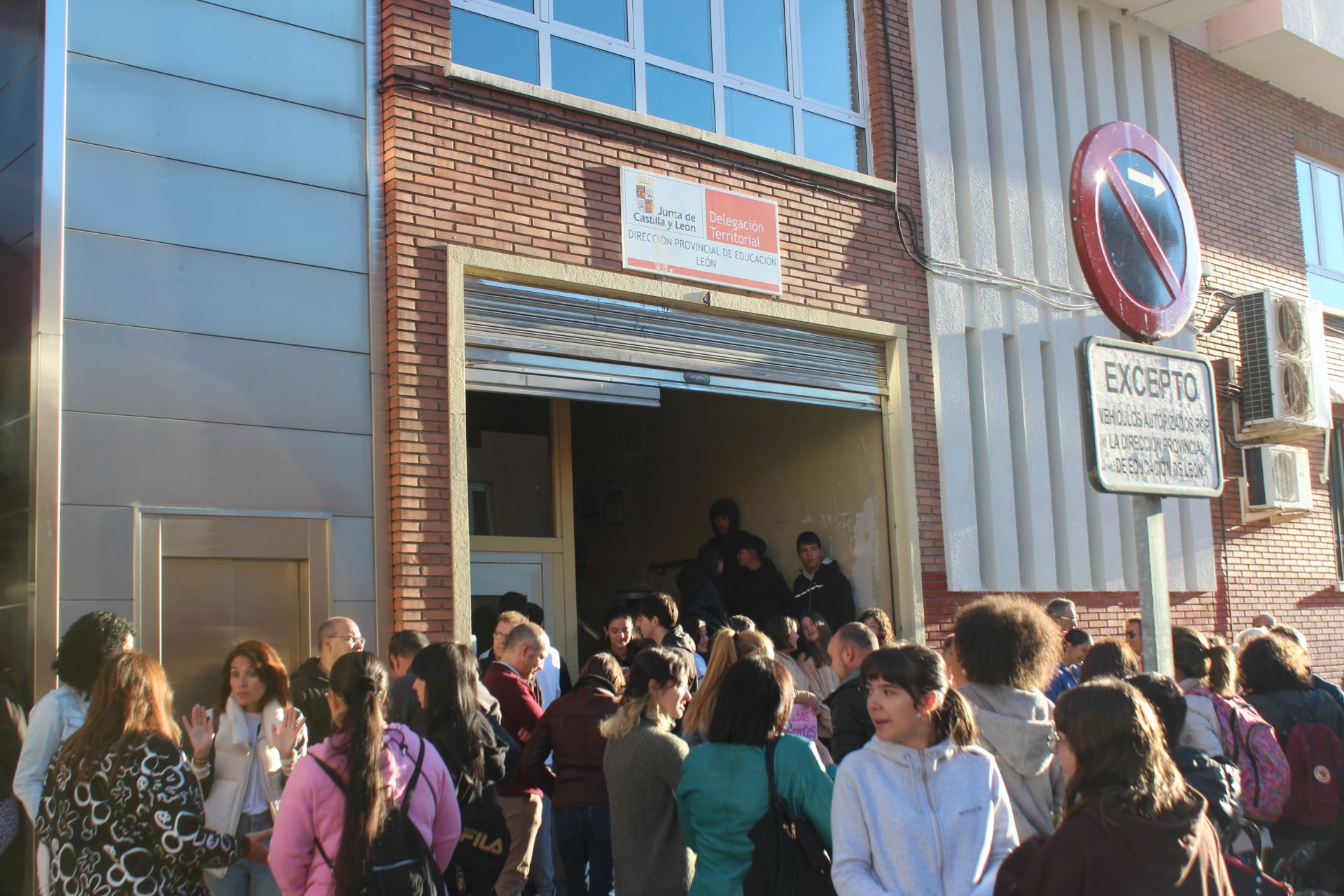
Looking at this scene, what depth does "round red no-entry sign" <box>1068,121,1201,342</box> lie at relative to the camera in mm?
6895

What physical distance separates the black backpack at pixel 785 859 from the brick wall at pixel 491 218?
448 cm

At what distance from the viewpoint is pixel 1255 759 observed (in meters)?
5.68

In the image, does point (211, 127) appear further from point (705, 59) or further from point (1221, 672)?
point (1221, 672)

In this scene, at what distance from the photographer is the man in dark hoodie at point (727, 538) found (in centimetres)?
1262

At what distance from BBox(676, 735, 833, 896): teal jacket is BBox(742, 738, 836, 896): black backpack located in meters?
0.05

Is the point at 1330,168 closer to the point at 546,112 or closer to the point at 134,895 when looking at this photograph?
the point at 546,112

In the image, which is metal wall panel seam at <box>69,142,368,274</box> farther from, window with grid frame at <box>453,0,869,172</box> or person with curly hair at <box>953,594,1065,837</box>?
person with curly hair at <box>953,594,1065,837</box>

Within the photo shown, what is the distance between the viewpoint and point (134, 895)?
4422mm

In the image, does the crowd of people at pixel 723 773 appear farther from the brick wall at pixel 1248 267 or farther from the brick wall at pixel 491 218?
the brick wall at pixel 1248 267

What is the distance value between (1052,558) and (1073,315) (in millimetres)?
2502

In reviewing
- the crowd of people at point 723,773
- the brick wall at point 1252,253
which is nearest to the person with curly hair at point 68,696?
the crowd of people at point 723,773

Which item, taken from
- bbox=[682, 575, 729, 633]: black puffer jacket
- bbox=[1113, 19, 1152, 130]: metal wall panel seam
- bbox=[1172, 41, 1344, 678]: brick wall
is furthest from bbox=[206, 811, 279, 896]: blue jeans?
bbox=[1113, 19, 1152, 130]: metal wall panel seam

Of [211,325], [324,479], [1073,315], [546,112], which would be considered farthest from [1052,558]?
[211,325]

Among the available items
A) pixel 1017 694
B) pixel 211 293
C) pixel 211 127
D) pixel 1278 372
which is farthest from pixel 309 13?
pixel 1278 372
